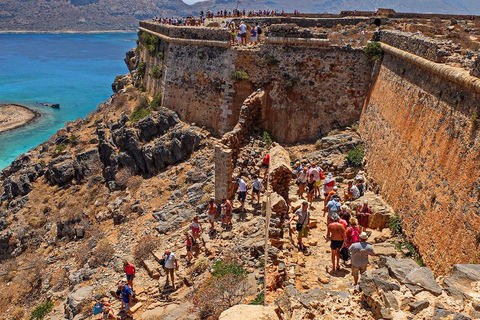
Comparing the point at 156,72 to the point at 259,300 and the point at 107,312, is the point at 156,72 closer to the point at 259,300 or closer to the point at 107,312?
the point at 107,312

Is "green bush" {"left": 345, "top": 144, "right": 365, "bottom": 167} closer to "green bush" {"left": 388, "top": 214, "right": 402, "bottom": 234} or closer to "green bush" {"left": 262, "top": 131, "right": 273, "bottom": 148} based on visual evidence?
"green bush" {"left": 262, "top": 131, "right": 273, "bottom": 148}

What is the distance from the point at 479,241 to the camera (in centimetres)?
688

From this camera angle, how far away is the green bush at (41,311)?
41.3 ft

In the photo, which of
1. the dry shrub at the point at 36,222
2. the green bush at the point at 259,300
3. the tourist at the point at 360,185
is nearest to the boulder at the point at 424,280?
the green bush at the point at 259,300

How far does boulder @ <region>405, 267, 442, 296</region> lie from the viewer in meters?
5.25

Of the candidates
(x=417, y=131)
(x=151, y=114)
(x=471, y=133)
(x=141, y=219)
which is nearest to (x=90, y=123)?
(x=151, y=114)

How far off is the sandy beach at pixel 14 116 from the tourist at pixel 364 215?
4583cm

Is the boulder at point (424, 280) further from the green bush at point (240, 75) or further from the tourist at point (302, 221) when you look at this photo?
the green bush at point (240, 75)

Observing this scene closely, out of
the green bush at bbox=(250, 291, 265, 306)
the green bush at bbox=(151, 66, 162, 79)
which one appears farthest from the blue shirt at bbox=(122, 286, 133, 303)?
the green bush at bbox=(151, 66, 162, 79)

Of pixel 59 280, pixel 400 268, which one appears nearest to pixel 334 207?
pixel 400 268

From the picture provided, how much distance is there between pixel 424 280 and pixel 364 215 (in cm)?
463

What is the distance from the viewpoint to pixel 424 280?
5.46 metres

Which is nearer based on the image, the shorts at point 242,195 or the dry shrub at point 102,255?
the shorts at point 242,195

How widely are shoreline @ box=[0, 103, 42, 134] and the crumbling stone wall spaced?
45106 mm
